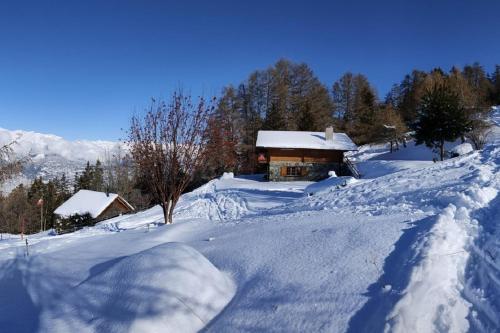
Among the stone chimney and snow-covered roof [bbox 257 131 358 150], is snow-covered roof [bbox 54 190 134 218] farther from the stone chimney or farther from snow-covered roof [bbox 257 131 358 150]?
the stone chimney

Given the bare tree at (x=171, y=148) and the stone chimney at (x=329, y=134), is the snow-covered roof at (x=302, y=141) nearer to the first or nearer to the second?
the stone chimney at (x=329, y=134)

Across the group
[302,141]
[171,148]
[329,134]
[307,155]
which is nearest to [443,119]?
[329,134]

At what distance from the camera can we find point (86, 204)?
94.4ft

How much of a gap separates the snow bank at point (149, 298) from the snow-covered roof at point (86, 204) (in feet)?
84.0

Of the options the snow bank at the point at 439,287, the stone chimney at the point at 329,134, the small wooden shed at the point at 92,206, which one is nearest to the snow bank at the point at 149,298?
the snow bank at the point at 439,287

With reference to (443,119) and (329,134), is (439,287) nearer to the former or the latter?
(443,119)

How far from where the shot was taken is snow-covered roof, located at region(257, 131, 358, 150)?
31845mm

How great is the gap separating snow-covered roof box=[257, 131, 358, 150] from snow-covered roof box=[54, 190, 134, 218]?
567 inches

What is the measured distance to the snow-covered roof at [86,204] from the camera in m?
27.8

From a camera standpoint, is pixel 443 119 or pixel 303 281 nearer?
pixel 303 281

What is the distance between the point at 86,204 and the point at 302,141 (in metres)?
20.0

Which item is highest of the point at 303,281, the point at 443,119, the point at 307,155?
the point at 443,119

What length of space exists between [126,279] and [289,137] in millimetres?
30581

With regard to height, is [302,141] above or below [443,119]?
below
